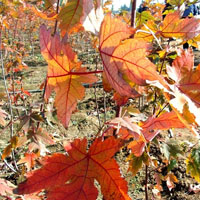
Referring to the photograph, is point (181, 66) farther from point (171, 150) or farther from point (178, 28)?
point (171, 150)

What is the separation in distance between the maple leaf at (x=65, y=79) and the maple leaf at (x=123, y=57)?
0.07 metres

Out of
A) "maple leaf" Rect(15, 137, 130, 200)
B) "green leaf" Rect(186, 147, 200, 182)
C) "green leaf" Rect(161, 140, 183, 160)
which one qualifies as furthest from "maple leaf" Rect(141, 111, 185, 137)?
"green leaf" Rect(186, 147, 200, 182)

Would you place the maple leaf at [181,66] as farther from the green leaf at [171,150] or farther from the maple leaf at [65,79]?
the green leaf at [171,150]

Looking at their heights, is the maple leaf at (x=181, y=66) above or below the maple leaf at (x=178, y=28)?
below

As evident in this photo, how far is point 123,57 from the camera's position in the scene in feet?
1.32

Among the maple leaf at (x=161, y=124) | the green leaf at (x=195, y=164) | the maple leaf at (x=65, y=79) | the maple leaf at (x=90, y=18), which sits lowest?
the green leaf at (x=195, y=164)

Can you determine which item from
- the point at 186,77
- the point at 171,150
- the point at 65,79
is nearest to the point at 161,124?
the point at 186,77

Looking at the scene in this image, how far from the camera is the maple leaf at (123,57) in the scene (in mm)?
381

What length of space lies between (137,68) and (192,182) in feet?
5.89

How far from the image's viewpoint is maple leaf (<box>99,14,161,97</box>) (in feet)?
1.25

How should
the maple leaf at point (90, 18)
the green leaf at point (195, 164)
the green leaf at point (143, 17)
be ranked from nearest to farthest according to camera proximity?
the maple leaf at point (90, 18) → the green leaf at point (143, 17) → the green leaf at point (195, 164)

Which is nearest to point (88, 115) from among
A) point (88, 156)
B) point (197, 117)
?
point (88, 156)

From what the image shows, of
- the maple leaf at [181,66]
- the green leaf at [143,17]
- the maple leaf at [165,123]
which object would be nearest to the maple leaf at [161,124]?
the maple leaf at [165,123]

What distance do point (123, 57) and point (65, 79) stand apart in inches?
5.4
